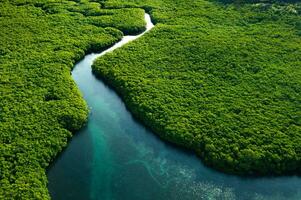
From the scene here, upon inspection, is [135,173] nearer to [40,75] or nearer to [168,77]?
[168,77]

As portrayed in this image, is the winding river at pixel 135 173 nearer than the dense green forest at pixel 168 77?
Yes

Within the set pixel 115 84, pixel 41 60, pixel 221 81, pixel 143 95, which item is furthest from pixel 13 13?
pixel 221 81

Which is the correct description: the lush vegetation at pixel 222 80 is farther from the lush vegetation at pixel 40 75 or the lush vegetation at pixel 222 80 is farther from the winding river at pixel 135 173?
the lush vegetation at pixel 40 75

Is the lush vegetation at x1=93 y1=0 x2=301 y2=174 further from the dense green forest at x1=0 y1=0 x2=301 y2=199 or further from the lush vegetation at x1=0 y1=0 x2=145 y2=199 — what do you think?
the lush vegetation at x1=0 y1=0 x2=145 y2=199

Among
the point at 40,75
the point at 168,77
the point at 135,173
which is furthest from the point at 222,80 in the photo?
the point at 40,75

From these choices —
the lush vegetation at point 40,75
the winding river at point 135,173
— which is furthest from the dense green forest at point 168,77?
the winding river at point 135,173

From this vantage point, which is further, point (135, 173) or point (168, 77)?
point (168, 77)

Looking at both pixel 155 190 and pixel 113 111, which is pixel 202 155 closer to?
pixel 155 190
